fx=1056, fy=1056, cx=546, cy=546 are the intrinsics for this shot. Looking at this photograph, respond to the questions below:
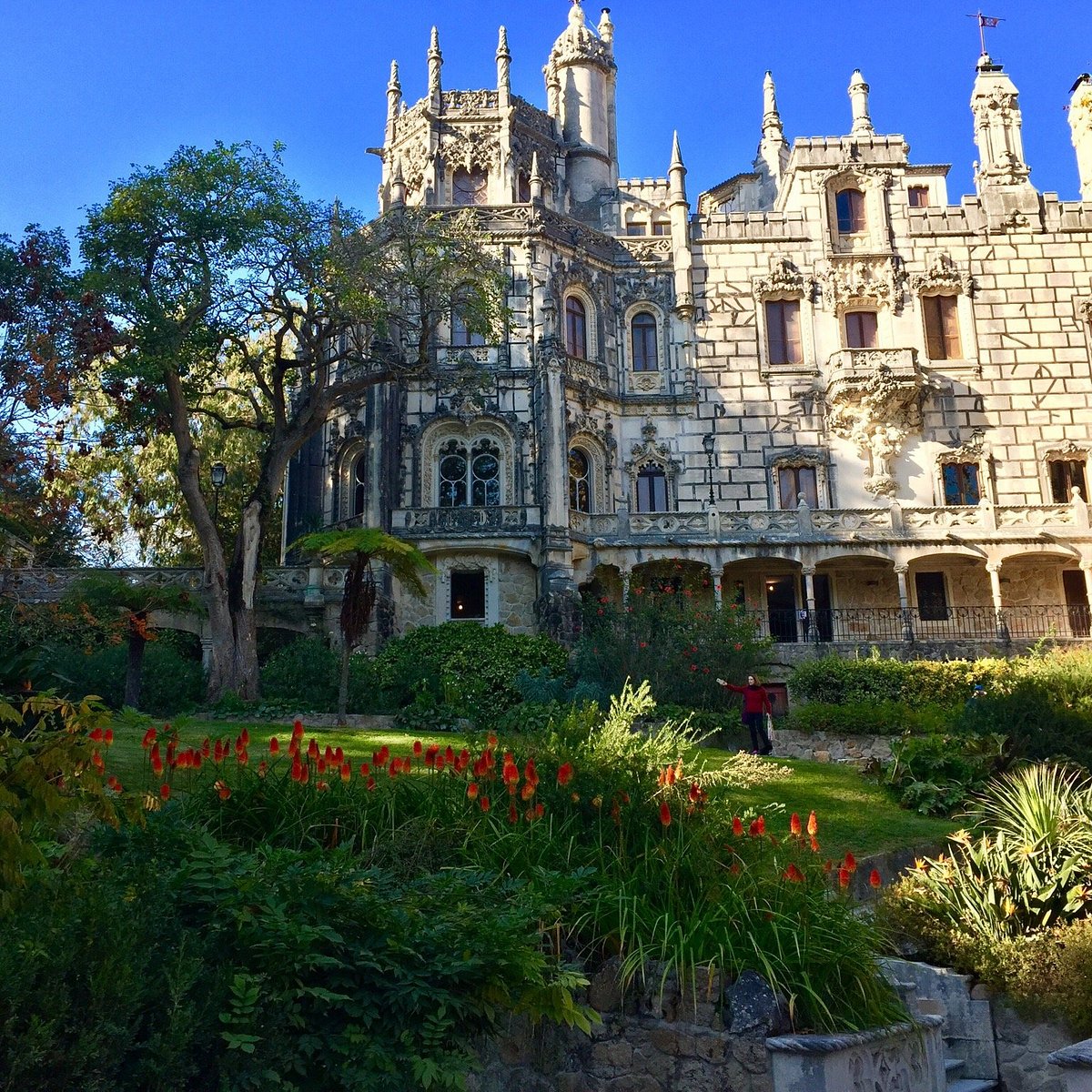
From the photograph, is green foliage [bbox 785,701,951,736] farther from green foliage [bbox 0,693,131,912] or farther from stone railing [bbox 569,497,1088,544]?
green foliage [bbox 0,693,131,912]

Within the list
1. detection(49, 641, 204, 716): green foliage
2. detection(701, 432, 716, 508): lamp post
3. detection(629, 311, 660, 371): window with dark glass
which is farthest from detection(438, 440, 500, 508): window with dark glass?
detection(49, 641, 204, 716): green foliage

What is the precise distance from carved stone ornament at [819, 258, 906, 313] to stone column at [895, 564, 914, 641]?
9.41 m

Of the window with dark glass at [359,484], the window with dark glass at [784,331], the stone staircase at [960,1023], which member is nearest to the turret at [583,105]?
the window with dark glass at [784,331]

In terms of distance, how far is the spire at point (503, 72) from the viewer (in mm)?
37062

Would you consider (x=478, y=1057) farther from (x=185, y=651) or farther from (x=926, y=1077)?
(x=185, y=651)

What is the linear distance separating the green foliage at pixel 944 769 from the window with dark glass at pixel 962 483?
19.2m

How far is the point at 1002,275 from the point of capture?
35438 mm

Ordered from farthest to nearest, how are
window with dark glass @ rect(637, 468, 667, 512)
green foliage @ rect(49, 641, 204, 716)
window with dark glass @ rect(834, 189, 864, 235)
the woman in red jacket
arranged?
1. window with dark glass @ rect(834, 189, 864, 235)
2. window with dark glass @ rect(637, 468, 667, 512)
3. green foliage @ rect(49, 641, 204, 716)
4. the woman in red jacket

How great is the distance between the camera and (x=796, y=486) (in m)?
33.9

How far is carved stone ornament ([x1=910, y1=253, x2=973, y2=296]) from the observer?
1389 inches

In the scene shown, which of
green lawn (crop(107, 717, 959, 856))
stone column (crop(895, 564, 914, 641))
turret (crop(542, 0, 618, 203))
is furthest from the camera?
turret (crop(542, 0, 618, 203))

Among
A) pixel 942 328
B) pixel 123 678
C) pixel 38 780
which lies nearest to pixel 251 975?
pixel 38 780

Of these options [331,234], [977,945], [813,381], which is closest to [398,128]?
[331,234]

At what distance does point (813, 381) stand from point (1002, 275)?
7.55 m
